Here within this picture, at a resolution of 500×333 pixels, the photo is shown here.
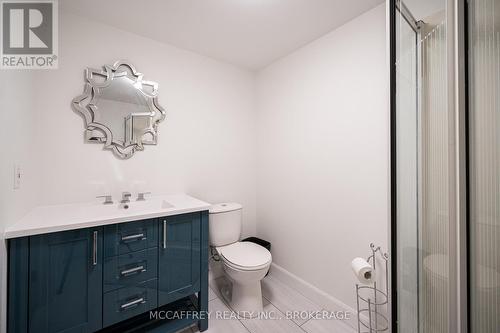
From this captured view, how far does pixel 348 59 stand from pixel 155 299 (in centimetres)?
220

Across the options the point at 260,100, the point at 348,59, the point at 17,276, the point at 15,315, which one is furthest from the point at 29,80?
the point at 348,59

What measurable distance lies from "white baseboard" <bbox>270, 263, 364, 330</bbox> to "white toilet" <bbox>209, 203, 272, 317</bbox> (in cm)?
44

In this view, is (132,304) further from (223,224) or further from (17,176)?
(17,176)

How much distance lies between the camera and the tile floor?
1550 mm

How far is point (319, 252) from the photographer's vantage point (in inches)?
72.6

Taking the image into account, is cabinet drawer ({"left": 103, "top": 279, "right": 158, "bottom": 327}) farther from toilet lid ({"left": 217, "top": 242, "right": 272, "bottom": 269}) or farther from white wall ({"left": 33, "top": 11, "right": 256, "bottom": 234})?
white wall ({"left": 33, "top": 11, "right": 256, "bottom": 234})

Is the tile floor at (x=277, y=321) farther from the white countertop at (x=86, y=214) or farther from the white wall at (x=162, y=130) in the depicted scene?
the white countertop at (x=86, y=214)

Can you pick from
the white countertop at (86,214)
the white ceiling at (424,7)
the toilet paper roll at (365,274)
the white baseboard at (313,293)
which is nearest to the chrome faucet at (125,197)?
the white countertop at (86,214)

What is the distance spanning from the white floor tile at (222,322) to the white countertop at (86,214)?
0.90 metres

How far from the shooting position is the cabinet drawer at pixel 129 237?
4.06 feet

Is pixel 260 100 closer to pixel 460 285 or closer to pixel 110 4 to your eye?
pixel 110 4

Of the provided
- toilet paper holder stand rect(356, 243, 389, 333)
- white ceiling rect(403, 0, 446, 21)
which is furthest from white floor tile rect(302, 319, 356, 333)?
white ceiling rect(403, 0, 446, 21)

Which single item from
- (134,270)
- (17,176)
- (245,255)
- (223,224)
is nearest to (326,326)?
(245,255)

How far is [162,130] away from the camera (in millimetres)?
1908
